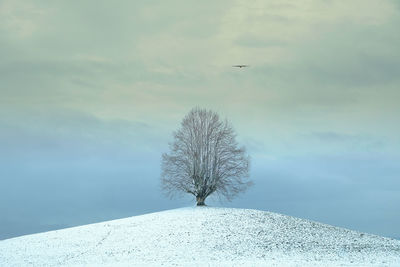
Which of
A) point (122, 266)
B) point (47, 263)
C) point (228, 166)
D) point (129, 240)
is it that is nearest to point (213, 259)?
point (122, 266)

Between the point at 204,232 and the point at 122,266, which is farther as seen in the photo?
the point at 204,232

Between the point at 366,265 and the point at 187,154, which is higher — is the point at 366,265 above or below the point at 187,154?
below

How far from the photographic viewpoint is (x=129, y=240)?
4575 cm

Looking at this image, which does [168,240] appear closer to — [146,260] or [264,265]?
[146,260]

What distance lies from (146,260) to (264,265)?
9324mm

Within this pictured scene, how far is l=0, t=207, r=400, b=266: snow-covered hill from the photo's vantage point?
Result: 1564 inches

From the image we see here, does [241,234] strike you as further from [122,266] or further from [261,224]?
[122,266]

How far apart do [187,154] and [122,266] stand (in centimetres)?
2134

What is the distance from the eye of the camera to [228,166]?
184ft

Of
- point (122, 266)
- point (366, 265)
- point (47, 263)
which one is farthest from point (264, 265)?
point (47, 263)

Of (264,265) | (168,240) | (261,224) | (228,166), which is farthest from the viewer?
(228,166)

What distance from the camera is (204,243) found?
43000mm

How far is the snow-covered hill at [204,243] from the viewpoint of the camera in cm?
3972

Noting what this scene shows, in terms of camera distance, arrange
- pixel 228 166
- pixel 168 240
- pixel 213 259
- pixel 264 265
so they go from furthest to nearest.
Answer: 1. pixel 228 166
2. pixel 168 240
3. pixel 213 259
4. pixel 264 265
